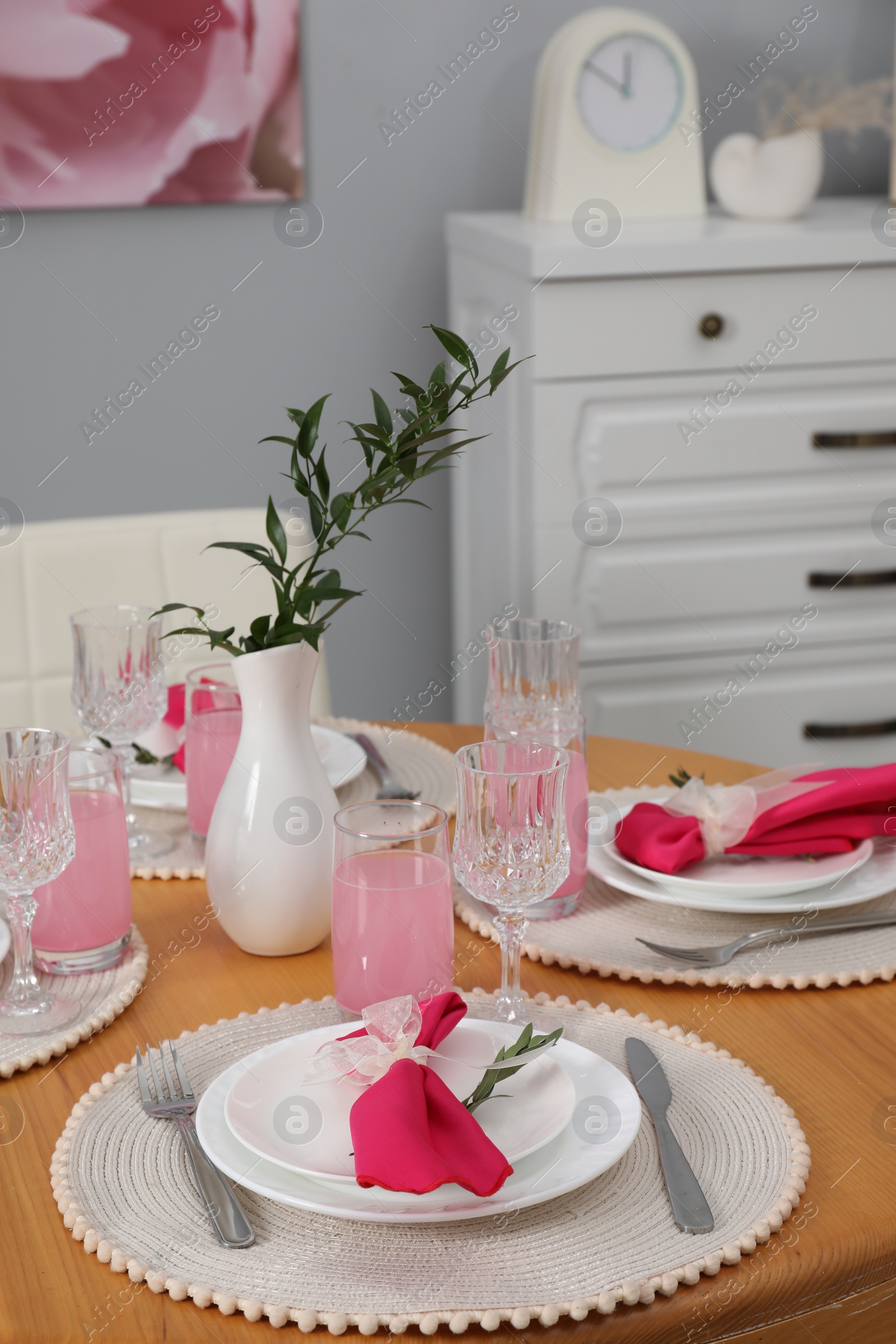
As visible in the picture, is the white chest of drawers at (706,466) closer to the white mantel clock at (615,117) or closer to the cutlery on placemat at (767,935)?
the white mantel clock at (615,117)

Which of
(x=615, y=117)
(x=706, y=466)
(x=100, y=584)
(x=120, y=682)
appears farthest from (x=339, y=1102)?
(x=615, y=117)

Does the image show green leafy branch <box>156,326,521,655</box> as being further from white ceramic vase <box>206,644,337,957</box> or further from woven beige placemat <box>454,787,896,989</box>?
woven beige placemat <box>454,787,896,989</box>

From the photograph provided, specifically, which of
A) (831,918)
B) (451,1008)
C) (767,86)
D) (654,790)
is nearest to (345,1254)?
(451,1008)

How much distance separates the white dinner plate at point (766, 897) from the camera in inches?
40.8

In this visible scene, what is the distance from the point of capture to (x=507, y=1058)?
76 cm

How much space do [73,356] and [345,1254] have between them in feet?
6.80

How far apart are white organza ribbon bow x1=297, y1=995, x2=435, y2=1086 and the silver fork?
0.23 ft

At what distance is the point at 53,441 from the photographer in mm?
2486

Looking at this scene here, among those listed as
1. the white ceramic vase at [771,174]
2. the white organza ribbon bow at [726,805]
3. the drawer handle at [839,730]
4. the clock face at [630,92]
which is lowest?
the drawer handle at [839,730]

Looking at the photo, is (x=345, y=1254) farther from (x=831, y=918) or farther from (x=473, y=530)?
(x=473, y=530)

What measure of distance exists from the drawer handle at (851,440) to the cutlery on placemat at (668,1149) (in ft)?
5.20

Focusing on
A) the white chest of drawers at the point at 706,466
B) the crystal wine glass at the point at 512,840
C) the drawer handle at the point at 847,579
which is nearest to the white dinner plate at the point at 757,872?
the crystal wine glass at the point at 512,840

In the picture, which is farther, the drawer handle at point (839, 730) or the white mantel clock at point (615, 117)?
the drawer handle at point (839, 730)

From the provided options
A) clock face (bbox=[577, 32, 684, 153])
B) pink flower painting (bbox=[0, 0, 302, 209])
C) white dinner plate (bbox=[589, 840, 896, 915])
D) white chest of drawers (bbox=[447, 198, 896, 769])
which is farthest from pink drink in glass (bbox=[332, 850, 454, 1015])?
pink flower painting (bbox=[0, 0, 302, 209])
